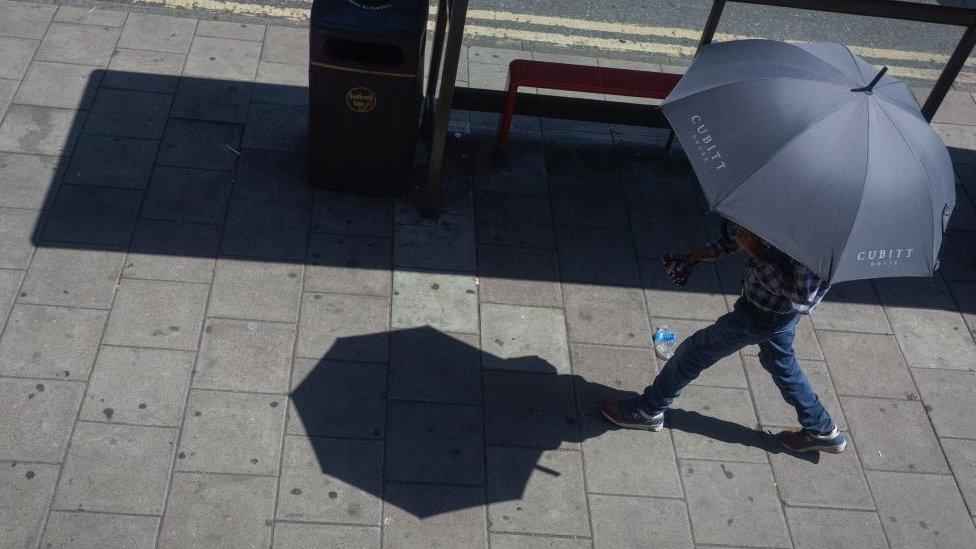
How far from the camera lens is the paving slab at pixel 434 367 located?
538cm

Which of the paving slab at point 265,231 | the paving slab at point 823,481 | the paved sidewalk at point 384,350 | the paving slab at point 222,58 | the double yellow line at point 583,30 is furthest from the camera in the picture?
the double yellow line at point 583,30

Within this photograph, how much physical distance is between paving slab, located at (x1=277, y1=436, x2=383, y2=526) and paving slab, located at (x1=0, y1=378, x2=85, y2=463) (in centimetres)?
111

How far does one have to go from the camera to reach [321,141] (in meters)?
6.18

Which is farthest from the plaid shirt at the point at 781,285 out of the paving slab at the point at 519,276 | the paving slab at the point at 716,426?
the paving slab at the point at 519,276

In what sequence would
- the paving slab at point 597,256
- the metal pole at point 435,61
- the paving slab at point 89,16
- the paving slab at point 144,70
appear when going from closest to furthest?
1. the paving slab at point 597,256
2. the metal pole at point 435,61
3. the paving slab at point 144,70
4. the paving slab at point 89,16

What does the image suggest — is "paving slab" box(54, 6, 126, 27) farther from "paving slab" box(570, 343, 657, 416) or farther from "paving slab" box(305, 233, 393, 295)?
"paving slab" box(570, 343, 657, 416)

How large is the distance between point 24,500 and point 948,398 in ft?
16.6

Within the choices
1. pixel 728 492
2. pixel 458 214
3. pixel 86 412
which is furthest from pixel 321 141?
pixel 728 492

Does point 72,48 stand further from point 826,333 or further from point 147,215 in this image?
point 826,333

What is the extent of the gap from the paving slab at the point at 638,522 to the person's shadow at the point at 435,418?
0.34m

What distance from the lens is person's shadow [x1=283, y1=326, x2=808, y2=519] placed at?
4977 millimetres

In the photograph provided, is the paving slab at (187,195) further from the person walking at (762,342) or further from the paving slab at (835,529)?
the paving slab at (835,529)

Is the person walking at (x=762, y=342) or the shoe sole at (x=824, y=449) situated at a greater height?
the person walking at (x=762, y=342)

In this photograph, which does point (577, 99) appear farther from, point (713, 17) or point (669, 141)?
point (713, 17)
